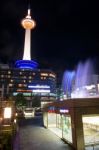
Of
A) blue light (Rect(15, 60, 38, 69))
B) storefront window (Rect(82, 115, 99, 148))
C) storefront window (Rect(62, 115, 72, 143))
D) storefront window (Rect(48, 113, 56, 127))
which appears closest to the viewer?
storefront window (Rect(82, 115, 99, 148))

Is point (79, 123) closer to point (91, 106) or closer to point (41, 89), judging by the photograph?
point (91, 106)

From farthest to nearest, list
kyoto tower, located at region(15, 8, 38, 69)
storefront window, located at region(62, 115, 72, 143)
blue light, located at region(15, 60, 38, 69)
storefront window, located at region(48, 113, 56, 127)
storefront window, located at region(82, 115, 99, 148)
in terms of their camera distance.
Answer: blue light, located at region(15, 60, 38, 69) → kyoto tower, located at region(15, 8, 38, 69) → storefront window, located at region(48, 113, 56, 127) → storefront window, located at region(62, 115, 72, 143) → storefront window, located at region(82, 115, 99, 148)

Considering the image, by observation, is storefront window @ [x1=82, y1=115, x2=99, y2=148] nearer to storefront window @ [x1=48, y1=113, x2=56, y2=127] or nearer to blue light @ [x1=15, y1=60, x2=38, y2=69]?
storefront window @ [x1=48, y1=113, x2=56, y2=127]

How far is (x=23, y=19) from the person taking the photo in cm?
13612

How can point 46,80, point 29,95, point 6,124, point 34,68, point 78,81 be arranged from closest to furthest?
1. point 6,124
2. point 78,81
3. point 29,95
4. point 46,80
5. point 34,68

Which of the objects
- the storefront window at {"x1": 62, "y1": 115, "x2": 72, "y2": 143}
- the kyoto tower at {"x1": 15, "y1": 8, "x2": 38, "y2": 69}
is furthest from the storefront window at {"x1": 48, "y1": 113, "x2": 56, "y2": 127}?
the kyoto tower at {"x1": 15, "y1": 8, "x2": 38, "y2": 69}

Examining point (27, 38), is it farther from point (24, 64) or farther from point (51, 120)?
point (51, 120)

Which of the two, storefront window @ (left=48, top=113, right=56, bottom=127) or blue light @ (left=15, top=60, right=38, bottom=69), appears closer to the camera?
storefront window @ (left=48, top=113, right=56, bottom=127)

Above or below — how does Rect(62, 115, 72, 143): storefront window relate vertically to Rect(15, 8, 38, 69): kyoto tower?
below

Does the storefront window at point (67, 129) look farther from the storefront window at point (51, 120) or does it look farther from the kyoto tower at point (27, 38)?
the kyoto tower at point (27, 38)

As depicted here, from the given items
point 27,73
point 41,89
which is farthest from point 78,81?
point 27,73

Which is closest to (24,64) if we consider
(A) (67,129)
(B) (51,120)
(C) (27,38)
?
(C) (27,38)

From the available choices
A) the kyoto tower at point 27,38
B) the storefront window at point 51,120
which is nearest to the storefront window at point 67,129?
the storefront window at point 51,120

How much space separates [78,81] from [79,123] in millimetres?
86285
